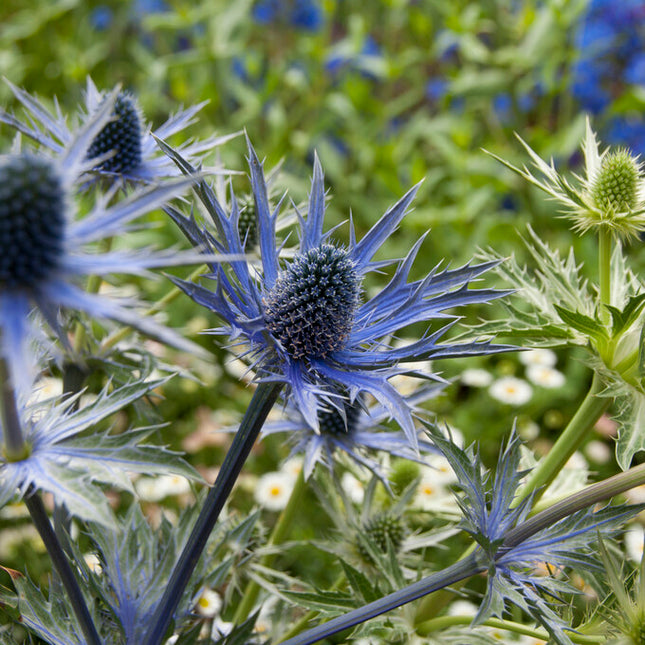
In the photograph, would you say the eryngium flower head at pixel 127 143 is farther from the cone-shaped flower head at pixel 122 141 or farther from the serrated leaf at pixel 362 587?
the serrated leaf at pixel 362 587

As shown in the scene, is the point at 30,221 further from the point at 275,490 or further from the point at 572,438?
the point at 275,490

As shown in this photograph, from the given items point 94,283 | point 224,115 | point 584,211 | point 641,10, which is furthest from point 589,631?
point 641,10

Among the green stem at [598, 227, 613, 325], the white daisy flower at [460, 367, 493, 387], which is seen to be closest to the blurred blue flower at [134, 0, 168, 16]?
the white daisy flower at [460, 367, 493, 387]

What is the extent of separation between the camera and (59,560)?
655 mm

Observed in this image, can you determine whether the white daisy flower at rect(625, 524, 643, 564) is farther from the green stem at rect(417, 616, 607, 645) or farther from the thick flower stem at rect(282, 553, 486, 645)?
the thick flower stem at rect(282, 553, 486, 645)

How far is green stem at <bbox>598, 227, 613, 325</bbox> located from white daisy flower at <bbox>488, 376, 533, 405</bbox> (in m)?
1.09

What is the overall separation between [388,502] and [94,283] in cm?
68

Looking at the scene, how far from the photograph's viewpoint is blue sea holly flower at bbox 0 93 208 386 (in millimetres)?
488

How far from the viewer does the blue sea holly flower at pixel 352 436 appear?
987 millimetres

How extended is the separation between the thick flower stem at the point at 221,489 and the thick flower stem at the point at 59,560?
7 centimetres

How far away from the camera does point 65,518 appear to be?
0.85 metres

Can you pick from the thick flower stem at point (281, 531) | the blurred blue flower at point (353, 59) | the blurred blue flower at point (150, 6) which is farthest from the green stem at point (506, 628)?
the blurred blue flower at point (150, 6)

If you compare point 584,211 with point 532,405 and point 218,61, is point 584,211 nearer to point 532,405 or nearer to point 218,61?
point 532,405

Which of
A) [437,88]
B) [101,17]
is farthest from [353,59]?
[101,17]
